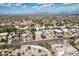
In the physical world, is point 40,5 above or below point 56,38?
above

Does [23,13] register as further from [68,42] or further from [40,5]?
[68,42]

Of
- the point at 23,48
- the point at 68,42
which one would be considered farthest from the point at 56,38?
the point at 23,48

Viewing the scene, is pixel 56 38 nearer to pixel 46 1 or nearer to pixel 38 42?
pixel 38 42

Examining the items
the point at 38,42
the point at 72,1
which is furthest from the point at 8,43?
the point at 72,1

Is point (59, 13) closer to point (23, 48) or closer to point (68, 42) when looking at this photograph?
point (68, 42)

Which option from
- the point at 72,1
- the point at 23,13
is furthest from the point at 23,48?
the point at 72,1

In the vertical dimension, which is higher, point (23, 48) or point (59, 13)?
point (59, 13)

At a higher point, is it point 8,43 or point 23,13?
point 23,13
